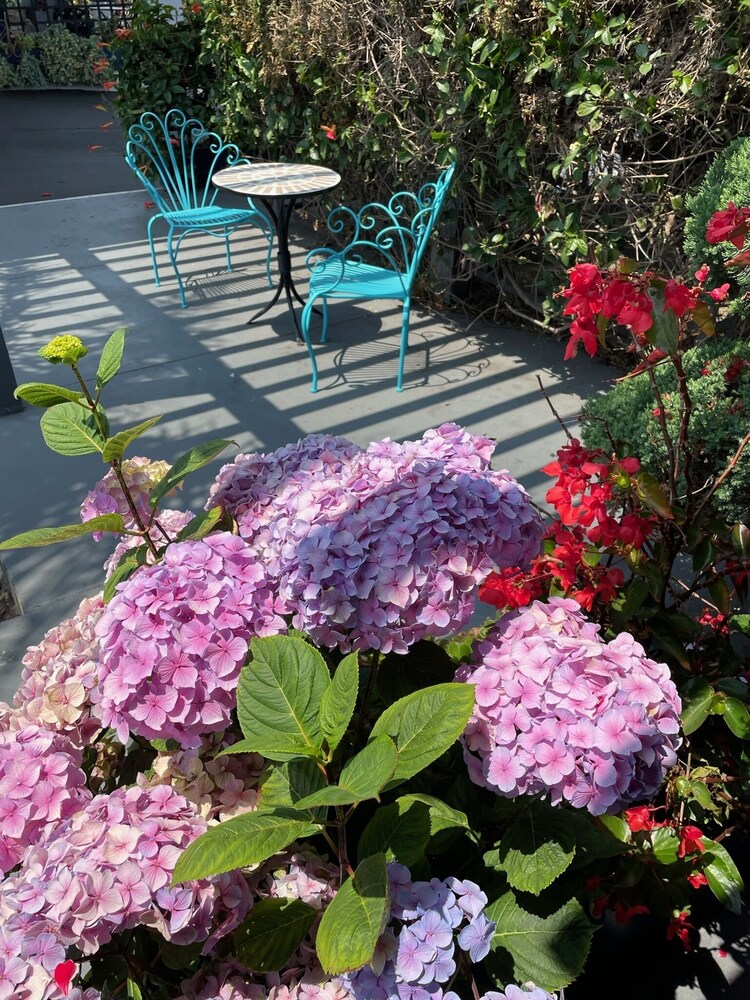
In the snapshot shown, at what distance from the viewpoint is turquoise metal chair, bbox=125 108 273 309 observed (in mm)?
5113

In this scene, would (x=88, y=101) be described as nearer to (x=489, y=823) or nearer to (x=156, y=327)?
(x=156, y=327)

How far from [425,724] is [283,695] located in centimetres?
17

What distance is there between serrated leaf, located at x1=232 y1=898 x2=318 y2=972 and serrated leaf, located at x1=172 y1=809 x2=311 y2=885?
14 centimetres

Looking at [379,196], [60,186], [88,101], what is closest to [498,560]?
[379,196]

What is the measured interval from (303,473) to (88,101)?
16742 millimetres

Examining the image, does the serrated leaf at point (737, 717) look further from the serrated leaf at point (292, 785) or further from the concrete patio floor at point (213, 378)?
the concrete patio floor at point (213, 378)

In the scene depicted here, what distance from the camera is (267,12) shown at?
527cm

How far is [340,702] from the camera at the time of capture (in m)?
0.86

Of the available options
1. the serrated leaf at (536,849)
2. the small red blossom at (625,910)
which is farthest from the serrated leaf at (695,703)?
the serrated leaf at (536,849)

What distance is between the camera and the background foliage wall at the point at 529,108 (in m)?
3.29

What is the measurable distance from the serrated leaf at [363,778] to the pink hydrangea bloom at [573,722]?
17cm

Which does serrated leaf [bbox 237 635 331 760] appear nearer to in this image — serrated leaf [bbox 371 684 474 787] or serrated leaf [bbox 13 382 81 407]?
serrated leaf [bbox 371 684 474 787]

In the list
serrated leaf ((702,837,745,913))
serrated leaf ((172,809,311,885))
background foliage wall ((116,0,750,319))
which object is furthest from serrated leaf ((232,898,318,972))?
background foliage wall ((116,0,750,319))

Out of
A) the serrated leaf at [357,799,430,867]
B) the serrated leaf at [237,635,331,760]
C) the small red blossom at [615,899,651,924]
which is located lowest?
the small red blossom at [615,899,651,924]
